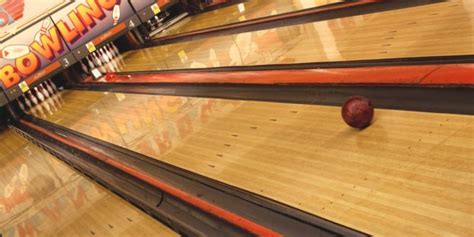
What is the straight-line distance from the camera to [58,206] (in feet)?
11.7

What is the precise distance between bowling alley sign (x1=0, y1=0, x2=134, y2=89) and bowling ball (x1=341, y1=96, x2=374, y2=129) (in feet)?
17.0

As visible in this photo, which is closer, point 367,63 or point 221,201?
point 221,201

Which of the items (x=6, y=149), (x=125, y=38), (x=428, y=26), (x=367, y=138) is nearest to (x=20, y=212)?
(x=6, y=149)

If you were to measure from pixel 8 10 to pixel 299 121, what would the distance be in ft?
16.3

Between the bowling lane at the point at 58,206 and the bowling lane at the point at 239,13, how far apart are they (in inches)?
107

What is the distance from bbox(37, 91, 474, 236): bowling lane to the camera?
5.87ft

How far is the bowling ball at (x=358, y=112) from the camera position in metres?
2.38

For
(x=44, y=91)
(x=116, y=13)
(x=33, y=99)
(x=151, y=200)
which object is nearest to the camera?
(x=151, y=200)

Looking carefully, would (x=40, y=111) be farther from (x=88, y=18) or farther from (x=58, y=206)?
(x=58, y=206)

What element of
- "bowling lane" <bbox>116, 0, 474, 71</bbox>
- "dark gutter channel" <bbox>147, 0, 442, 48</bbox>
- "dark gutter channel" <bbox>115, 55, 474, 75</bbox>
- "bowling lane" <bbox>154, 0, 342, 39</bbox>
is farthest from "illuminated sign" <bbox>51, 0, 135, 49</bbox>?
"dark gutter channel" <bbox>115, 55, 474, 75</bbox>

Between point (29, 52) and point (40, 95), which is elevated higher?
point (29, 52)

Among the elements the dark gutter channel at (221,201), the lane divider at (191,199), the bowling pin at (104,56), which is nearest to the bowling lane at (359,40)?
the dark gutter channel at (221,201)

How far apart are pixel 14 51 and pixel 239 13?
2983 millimetres

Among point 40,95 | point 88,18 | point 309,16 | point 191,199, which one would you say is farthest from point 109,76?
point 191,199
